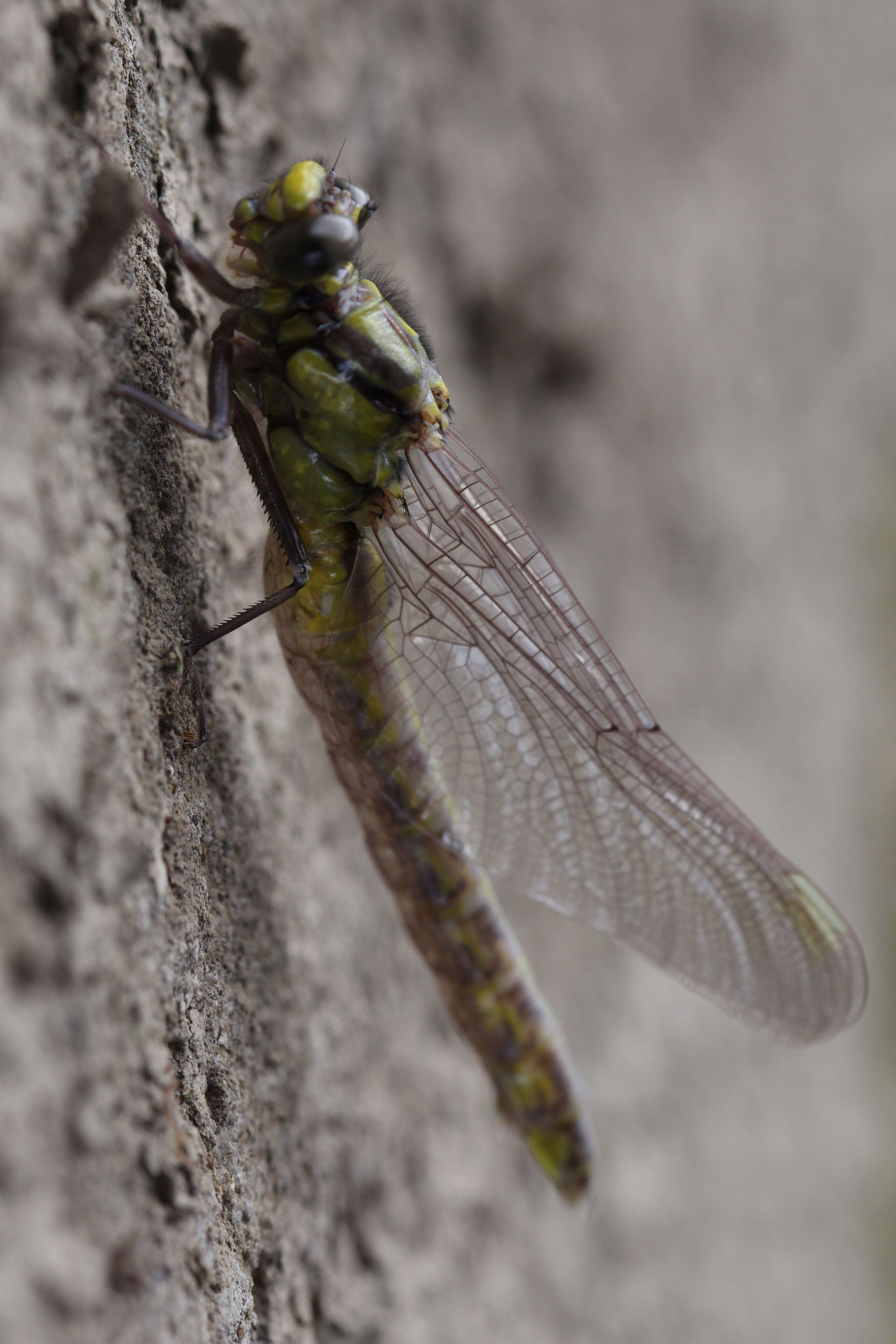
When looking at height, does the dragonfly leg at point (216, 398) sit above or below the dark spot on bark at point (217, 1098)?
above

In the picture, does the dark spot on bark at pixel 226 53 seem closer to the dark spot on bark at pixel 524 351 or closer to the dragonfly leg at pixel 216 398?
the dragonfly leg at pixel 216 398

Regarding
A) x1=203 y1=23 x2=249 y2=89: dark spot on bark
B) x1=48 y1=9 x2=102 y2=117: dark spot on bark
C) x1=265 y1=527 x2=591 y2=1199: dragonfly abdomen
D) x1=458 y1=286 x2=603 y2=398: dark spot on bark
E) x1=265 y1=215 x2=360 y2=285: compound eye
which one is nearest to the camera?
x1=48 y1=9 x2=102 y2=117: dark spot on bark

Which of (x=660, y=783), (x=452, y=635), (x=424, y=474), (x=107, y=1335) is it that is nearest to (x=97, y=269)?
(x=424, y=474)

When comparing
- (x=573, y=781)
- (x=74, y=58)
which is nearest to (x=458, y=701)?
(x=573, y=781)

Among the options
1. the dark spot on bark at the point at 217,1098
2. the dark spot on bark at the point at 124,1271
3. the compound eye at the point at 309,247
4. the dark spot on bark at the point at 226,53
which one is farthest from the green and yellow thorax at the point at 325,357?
the dark spot on bark at the point at 124,1271

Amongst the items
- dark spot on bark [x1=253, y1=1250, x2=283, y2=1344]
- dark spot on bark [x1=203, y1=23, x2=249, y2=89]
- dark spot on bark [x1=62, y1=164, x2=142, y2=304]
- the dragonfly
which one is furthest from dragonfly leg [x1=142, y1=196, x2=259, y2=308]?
dark spot on bark [x1=253, y1=1250, x2=283, y2=1344]

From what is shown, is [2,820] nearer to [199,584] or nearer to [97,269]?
[97,269]

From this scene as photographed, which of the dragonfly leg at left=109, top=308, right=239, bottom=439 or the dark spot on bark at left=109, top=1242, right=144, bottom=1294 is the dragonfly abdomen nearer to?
the dragonfly leg at left=109, top=308, right=239, bottom=439

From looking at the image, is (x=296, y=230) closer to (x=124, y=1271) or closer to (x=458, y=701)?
(x=458, y=701)
